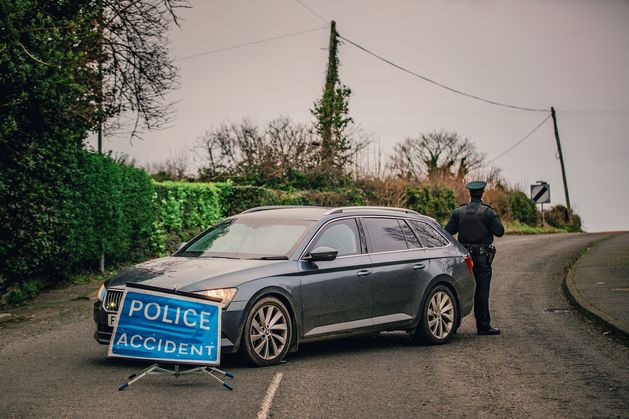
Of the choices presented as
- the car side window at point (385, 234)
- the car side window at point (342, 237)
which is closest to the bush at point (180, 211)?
the car side window at point (385, 234)

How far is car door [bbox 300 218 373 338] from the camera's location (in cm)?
1015

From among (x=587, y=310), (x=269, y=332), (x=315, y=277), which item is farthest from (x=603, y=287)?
(x=269, y=332)

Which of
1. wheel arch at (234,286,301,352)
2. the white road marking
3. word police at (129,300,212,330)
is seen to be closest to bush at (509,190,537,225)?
wheel arch at (234,286,301,352)

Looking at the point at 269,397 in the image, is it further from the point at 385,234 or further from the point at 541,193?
the point at 541,193

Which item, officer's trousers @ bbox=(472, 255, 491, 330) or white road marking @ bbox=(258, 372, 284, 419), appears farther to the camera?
officer's trousers @ bbox=(472, 255, 491, 330)

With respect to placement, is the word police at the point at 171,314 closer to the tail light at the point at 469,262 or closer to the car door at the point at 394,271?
the car door at the point at 394,271

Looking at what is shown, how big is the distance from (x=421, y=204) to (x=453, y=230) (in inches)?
1164

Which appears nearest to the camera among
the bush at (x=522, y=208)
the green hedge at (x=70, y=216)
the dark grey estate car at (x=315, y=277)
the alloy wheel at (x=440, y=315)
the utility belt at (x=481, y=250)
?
the dark grey estate car at (x=315, y=277)

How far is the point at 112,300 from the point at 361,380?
2.78 m

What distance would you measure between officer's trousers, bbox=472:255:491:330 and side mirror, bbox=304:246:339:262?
→ 10.9 feet

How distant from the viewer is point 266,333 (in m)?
9.57

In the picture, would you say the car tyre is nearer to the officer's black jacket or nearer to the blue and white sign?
the blue and white sign

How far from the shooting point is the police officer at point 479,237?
12797mm

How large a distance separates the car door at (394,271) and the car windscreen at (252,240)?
1090mm
